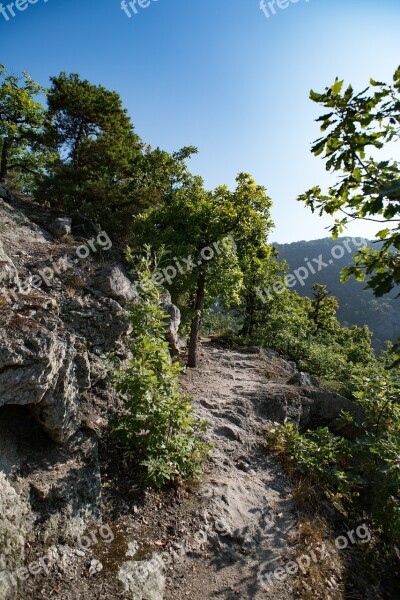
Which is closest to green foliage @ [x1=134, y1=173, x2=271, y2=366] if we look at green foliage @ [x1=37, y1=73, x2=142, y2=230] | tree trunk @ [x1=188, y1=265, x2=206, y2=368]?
tree trunk @ [x1=188, y1=265, x2=206, y2=368]

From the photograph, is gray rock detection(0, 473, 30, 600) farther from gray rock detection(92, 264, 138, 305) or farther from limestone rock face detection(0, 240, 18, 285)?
gray rock detection(92, 264, 138, 305)

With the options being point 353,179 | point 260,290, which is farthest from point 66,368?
point 260,290

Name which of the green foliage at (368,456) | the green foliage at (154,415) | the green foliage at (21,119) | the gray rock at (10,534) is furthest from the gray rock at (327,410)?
the green foliage at (21,119)

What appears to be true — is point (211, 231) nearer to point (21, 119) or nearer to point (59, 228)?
point (59, 228)

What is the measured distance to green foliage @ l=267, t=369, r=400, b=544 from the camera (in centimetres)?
673

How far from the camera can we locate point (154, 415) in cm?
600

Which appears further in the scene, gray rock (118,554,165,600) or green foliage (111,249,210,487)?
green foliage (111,249,210,487)

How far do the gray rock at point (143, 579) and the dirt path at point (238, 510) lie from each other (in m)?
0.21

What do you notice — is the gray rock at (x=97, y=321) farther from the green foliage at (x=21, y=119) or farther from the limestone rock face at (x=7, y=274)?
the green foliage at (x=21, y=119)

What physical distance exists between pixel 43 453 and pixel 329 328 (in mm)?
31839

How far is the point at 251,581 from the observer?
549 cm

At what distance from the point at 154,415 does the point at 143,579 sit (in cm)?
239

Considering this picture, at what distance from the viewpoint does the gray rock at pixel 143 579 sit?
4609mm

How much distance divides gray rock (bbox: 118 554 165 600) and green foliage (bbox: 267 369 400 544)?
4611mm
